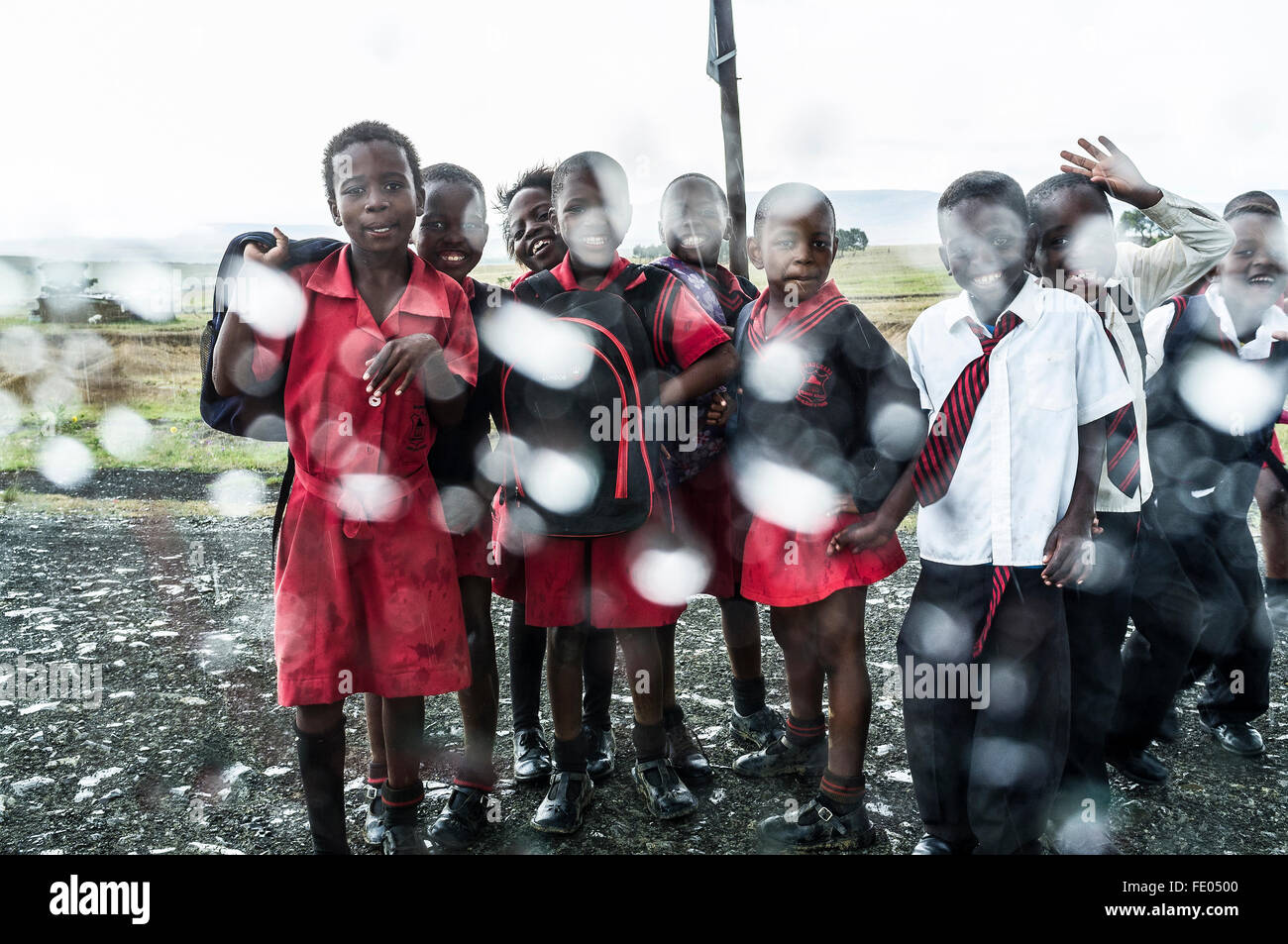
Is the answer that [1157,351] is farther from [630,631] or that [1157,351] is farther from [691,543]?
[630,631]

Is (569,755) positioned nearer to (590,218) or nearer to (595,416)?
(595,416)

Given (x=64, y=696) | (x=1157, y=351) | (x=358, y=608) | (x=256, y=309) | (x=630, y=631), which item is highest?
(x=256, y=309)

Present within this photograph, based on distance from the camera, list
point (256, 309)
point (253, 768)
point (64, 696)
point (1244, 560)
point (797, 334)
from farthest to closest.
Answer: point (64, 696) < point (1244, 560) < point (253, 768) < point (797, 334) < point (256, 309)

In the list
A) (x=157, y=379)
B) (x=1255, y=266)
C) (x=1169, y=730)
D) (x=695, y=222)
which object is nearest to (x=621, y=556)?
(x=695, y=222)

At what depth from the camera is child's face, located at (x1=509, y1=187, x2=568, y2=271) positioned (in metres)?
3.10

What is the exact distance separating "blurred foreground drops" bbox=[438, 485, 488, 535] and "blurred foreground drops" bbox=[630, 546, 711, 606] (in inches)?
18.9

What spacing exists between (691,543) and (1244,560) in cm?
197

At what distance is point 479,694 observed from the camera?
2.64 meters

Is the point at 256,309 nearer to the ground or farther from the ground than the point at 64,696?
farther from the ground

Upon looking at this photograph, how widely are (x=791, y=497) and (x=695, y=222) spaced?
122cm

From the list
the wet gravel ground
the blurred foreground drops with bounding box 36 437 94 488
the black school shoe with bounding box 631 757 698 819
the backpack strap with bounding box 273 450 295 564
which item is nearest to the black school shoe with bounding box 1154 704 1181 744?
the wet gravel ground

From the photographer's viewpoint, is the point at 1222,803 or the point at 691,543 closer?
the point at 1222,803
